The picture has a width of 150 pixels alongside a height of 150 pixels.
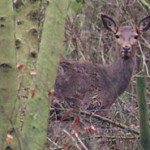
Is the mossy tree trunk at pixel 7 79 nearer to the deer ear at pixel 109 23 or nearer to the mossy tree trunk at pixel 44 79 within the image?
the mossy tree trunk at pixel 44 79

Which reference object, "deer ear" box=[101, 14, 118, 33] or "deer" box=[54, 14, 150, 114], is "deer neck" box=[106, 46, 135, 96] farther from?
"deer ear" box=[101, 14, 118, 33]

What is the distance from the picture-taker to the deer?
742 centimetres

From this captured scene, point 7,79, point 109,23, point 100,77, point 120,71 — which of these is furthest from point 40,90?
point 109,23

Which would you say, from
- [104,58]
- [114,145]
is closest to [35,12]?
[114,145]

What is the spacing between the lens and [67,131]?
614cm

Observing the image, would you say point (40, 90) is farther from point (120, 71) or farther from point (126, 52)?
point (120, 71)

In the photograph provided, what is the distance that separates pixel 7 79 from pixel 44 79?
0.28 metres

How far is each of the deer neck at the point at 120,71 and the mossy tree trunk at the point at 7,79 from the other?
4.56 m

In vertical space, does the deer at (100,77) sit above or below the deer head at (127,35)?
below

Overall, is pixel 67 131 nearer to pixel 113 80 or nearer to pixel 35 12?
pixel 35 12

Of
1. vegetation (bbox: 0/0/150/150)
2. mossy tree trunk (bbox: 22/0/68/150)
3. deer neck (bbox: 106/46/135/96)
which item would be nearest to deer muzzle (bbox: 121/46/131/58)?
deer neck (bbox: 106/46/135/96)

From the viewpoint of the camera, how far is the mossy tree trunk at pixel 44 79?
12.4 ft

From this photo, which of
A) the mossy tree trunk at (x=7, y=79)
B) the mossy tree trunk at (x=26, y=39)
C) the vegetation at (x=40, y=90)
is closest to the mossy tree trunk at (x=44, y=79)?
the vegetation at (x=40, y=90)

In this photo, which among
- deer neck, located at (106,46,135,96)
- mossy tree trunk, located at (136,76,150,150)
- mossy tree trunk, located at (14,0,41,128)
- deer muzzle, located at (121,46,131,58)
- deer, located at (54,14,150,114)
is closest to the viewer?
mossy tree trunk, located at (136,76,150,150)
